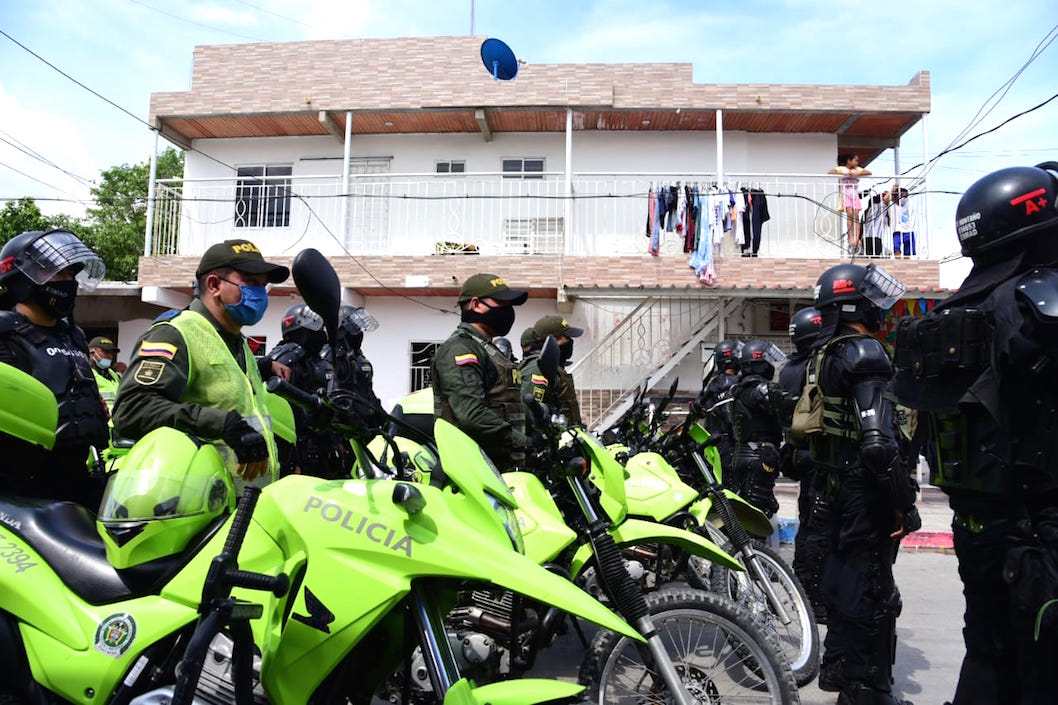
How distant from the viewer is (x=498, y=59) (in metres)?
13.0

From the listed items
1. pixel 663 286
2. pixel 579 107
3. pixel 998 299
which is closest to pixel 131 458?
pixel 998 299

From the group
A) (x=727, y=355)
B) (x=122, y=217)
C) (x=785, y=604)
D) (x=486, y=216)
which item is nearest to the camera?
(x=785, y=604)

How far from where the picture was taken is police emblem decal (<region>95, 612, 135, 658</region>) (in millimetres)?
1962

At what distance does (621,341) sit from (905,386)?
35.0ft

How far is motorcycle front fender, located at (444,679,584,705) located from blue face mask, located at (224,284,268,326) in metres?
1.70

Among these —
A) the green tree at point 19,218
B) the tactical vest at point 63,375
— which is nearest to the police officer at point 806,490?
the tactical vest at point 63,375

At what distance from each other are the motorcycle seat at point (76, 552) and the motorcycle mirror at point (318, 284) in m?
0.88

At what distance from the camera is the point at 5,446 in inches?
114

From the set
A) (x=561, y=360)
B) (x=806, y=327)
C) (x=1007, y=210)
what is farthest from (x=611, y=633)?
(x=806, y=327)

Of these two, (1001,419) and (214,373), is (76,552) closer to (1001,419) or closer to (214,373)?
(214,373)

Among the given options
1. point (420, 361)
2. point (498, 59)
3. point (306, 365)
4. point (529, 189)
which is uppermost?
point (498, 59)

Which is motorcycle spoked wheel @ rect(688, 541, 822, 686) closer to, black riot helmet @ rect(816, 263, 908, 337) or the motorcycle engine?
black riot helmet @ rect(816, 263, 908, 337)

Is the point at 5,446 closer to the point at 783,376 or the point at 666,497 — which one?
the point at 666,497

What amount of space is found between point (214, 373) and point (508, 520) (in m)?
1.28
